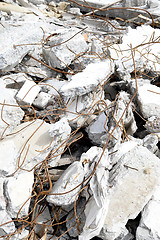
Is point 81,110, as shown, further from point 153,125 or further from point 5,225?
point 5,225

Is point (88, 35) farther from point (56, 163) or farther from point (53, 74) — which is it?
point (56, 163)

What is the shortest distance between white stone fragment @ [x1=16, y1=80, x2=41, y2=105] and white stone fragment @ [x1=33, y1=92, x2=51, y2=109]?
0.06 m

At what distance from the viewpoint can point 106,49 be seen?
13.1ft

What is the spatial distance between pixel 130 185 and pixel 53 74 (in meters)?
2.02

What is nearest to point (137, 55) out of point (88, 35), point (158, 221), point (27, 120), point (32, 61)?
point (88, 35)

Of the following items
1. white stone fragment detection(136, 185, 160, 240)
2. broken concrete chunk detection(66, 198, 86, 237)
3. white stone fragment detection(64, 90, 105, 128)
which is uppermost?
white stone fragment detection(64, 90, 105, 128)

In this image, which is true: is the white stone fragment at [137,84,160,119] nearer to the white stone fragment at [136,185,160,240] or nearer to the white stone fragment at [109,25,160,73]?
the white stone fragment at [109,25,160,73]

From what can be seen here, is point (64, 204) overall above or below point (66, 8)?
below

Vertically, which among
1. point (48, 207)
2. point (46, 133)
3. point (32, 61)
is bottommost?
point (48, 207)

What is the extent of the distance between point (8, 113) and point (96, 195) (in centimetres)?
125

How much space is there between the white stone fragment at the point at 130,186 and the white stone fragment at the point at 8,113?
3.79 feet

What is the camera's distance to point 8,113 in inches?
108

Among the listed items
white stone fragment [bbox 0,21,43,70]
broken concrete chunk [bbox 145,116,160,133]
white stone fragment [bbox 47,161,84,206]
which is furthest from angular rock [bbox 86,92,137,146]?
→ white stone fragment [bbox 0,21,43,70]

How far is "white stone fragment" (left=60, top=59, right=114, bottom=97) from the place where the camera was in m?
2.95
